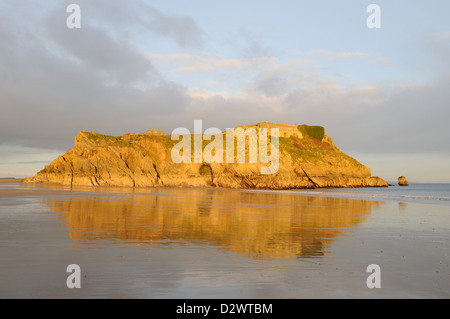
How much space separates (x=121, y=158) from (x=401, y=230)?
355ft

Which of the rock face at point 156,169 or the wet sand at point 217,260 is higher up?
the rock face at point 156,169

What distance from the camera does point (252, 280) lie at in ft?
30.7

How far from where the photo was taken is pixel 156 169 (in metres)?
123

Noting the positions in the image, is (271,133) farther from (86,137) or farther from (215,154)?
(86,137)

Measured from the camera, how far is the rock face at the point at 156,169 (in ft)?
374

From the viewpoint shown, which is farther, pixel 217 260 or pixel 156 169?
pixel 156 169

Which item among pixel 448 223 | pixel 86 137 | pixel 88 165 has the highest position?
pixel 86 137

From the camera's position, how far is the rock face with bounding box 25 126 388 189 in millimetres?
113875

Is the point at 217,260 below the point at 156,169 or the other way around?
below

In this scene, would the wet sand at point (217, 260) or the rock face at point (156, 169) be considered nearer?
the wet sand at point (217, 260)

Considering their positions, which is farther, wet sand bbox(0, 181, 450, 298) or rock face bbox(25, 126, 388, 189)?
rock face bbox(25, 126, 388, 189)

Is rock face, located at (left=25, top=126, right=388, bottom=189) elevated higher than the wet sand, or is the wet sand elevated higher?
rock face, located at (left=25, top=126, right=388, bottom=189)

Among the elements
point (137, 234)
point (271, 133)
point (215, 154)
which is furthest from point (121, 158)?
point (137, 234)

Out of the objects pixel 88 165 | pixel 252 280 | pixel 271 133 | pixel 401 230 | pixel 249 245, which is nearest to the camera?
pixel 252 280
